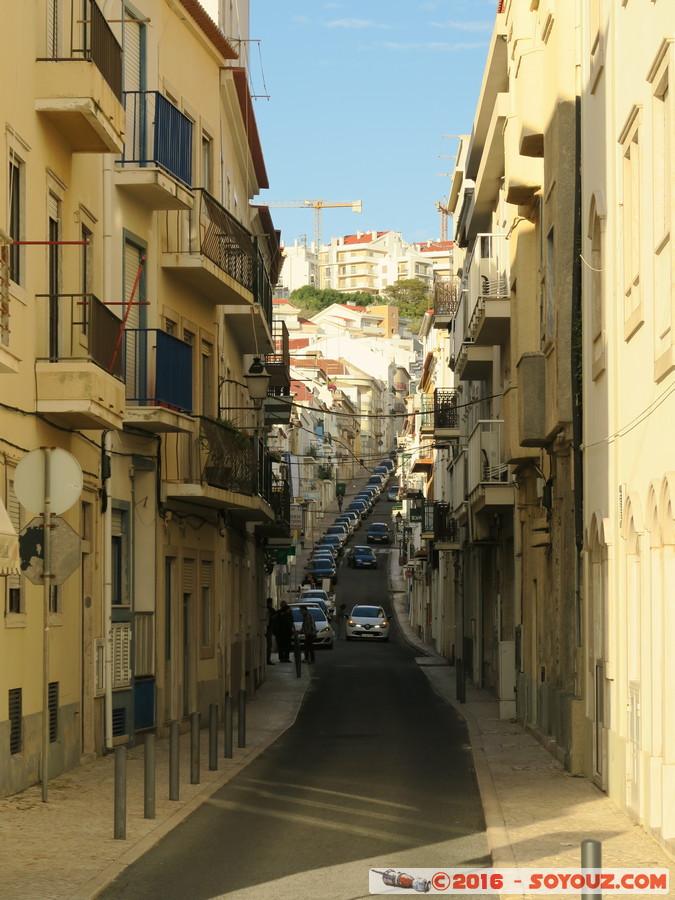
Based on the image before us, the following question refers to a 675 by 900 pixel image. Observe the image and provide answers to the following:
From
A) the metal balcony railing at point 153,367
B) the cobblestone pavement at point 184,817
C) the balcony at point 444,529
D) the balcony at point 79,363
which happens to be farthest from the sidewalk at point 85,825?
the balcony at point 444,529

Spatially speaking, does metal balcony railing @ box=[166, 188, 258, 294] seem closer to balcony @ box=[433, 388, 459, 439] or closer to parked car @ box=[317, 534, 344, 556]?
balcony @ box=[433, 388, 459, 439]

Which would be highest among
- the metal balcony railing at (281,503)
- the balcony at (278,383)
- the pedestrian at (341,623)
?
the balcony at (278,383)

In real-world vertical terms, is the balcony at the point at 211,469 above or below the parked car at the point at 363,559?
above

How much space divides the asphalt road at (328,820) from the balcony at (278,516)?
1182 centimetres

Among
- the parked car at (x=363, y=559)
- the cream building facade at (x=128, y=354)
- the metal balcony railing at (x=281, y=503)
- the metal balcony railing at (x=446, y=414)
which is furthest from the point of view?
the parked car at (x=363, y=559)

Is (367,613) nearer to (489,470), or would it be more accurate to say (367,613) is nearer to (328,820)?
(489,470)

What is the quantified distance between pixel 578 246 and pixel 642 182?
4158 millimetres

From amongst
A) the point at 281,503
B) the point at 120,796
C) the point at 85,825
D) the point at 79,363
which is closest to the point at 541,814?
the point at 120,796

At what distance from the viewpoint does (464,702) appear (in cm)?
3017

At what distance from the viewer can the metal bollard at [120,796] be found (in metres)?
12.3

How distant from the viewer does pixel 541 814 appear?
13977 millimetres

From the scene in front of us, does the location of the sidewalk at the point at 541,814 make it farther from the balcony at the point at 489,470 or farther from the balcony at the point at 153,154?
the balcony at the point at 153,154

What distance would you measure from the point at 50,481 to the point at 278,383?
2645 cm

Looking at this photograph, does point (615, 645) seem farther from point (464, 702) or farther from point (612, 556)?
point (464, 702)
